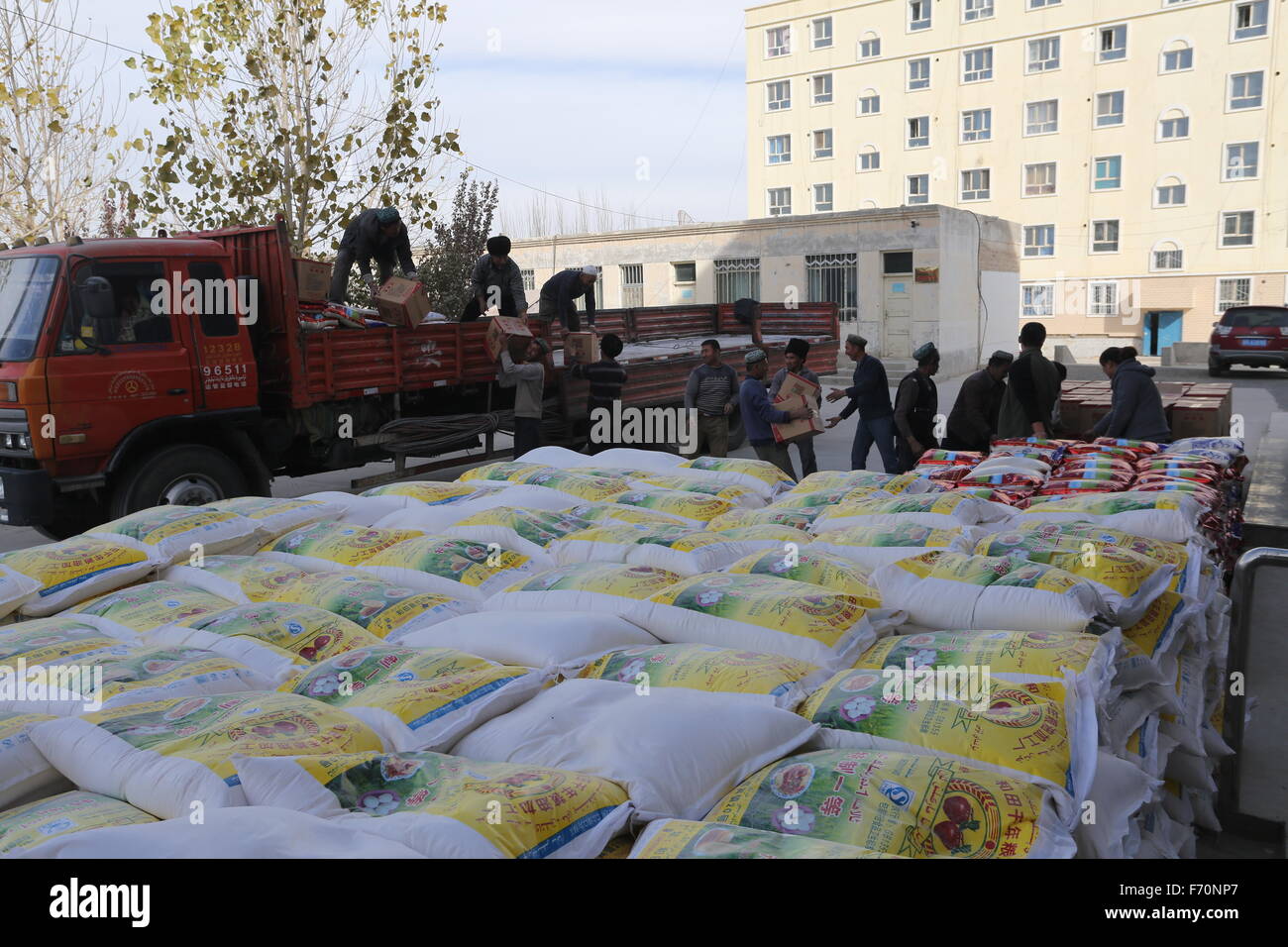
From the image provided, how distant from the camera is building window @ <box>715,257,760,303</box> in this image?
27.8 meters

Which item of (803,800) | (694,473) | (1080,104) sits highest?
(1080,104)

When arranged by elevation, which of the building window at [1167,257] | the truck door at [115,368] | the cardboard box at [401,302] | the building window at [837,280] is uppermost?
the building window at [1167,257]

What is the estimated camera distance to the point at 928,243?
80.4 feet

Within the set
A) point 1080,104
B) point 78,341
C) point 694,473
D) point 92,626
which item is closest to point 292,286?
point 78,341

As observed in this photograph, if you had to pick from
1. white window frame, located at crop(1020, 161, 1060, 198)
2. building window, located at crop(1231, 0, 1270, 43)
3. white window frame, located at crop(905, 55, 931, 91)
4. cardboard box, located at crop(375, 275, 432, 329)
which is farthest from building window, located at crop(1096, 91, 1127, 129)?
cardboard box, located at crop(375, 275, 432, 329)

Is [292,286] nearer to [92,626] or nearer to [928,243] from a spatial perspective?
[92,626]

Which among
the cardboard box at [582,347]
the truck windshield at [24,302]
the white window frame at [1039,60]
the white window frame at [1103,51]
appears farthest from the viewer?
the white window frame at [1039,60]

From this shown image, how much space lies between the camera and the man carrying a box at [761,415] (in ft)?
27.5

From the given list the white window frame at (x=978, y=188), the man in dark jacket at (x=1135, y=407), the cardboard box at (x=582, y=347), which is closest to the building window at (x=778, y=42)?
the white window frame at (x=978, y=188)

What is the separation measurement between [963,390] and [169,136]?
10.1 m

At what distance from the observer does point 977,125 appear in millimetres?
37531

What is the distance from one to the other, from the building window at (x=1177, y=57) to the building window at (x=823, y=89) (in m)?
12.0

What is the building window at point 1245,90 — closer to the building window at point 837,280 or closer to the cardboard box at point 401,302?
the building window at point 837,280

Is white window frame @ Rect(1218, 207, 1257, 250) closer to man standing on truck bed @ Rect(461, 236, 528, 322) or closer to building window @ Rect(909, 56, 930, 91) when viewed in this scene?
building window @ Rect(909, 56, 930, 91)
